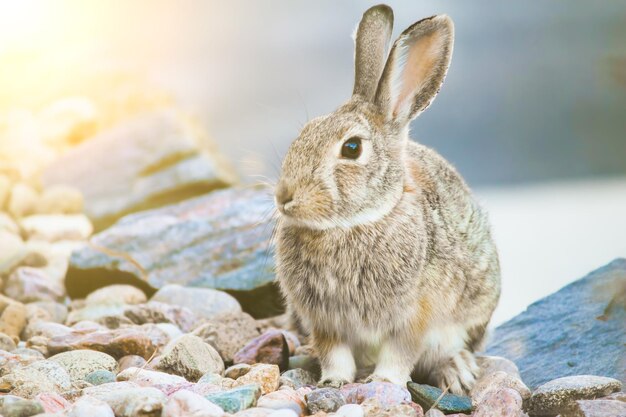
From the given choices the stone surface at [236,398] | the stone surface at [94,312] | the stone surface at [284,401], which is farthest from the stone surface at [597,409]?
the stone surface at [94,312]

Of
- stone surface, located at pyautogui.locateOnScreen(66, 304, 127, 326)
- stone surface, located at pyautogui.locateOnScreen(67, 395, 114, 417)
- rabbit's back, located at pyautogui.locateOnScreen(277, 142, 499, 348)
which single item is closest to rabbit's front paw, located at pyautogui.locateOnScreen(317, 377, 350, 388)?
rabbit's back, located at pyautogui.locateOnScreen(277, 142, 499, 348)

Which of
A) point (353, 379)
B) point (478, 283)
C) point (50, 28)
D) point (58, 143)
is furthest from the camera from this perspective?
point (58, 143)

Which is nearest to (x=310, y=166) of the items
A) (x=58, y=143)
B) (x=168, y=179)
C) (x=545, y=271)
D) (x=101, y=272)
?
(x=545, y=271)

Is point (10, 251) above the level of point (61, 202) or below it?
below

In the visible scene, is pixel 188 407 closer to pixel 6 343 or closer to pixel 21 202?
pixel 6 343

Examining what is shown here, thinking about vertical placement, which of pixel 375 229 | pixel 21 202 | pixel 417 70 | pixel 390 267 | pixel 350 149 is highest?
pixel 417 70

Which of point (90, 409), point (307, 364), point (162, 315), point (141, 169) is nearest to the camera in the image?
point (90, 409)

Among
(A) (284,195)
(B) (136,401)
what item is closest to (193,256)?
(A) (284,195)

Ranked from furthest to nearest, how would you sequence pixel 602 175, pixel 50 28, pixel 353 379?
pixel 50 28, pixel 602 175, pixel 353 379

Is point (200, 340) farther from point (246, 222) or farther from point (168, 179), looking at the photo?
point (168, 179)
